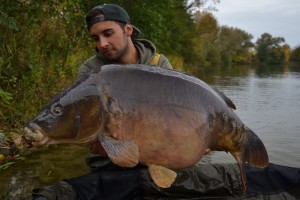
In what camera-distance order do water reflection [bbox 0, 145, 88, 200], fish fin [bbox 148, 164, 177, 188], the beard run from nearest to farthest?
fish fin [bbox 148, 164, 177, 188]
the beard
water reflection [bbox 0, 145, 88, 200]

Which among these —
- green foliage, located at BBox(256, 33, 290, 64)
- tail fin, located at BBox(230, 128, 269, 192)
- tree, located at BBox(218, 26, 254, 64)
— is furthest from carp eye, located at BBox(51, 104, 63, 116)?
green foliage, located at BBox(256, 33, 290, 64)

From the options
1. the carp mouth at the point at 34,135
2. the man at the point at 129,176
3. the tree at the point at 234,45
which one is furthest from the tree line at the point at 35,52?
the tree at the point at 234,45

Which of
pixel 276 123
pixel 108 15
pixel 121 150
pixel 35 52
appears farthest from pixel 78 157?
pixel 276 123

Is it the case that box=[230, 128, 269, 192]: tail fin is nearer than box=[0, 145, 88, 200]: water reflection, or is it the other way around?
box=[230, 128, 269, 192]: tail fin

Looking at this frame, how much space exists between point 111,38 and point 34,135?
4.21 ft

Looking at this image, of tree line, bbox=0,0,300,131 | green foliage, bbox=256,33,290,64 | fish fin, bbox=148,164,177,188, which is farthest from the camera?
green foliage, bbox=256,33,290,64

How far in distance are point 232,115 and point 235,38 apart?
61.9 m

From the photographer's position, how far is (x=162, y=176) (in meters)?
2.01

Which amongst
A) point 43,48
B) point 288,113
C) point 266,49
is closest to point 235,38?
point 266,49

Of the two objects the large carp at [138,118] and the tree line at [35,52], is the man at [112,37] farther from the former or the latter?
the tree line at [35,52]

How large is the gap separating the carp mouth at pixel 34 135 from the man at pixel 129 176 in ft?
3.36

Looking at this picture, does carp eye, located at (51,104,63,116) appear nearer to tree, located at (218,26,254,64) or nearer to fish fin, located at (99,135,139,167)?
fish fin, located at (99,135,139,167)

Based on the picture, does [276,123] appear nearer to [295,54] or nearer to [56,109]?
[56,109]

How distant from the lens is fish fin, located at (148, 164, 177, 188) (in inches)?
78.9
